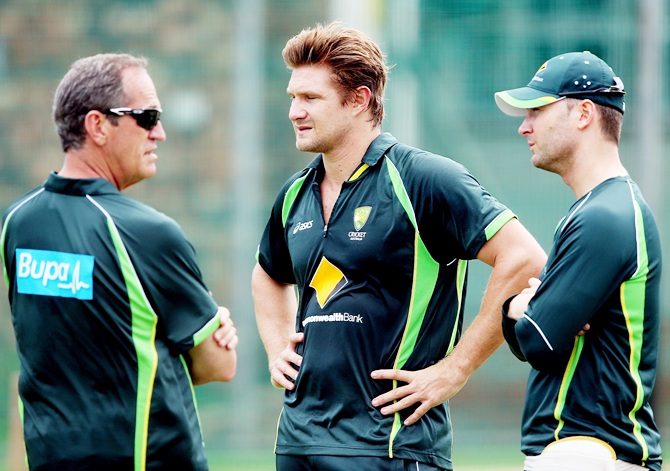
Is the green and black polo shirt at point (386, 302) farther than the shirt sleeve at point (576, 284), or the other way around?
the green and black polo shirt at point (386, 302)

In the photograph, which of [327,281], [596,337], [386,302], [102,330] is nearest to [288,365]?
[327,281]

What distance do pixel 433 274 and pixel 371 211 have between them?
13.7 inches

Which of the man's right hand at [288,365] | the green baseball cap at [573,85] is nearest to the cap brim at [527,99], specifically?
the green baseball cap at [573,85]

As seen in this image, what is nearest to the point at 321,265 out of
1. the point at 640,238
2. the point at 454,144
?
the point at 640,238

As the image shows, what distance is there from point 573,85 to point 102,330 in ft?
6.29

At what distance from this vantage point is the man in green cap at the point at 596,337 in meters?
3.46

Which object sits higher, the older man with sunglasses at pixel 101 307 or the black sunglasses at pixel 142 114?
the black sunglasses at pixel 142 114

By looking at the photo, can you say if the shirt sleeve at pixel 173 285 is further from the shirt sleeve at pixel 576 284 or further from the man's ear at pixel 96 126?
the shirt sleeve at pixel 576 284

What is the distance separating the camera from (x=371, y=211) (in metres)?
4.06

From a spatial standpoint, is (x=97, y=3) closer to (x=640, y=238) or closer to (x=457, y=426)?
(x=457, y=426)

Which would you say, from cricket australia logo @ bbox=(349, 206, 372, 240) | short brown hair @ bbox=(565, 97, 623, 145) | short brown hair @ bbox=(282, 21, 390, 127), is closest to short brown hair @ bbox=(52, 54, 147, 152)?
short brown hair @ bbox=(282, 21, 390, 127)

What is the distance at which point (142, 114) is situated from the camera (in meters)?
3.89

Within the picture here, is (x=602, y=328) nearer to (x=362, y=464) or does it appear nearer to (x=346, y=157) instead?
(x=362, y=464)

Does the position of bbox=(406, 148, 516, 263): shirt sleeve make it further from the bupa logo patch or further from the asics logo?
the bupa logo patch
